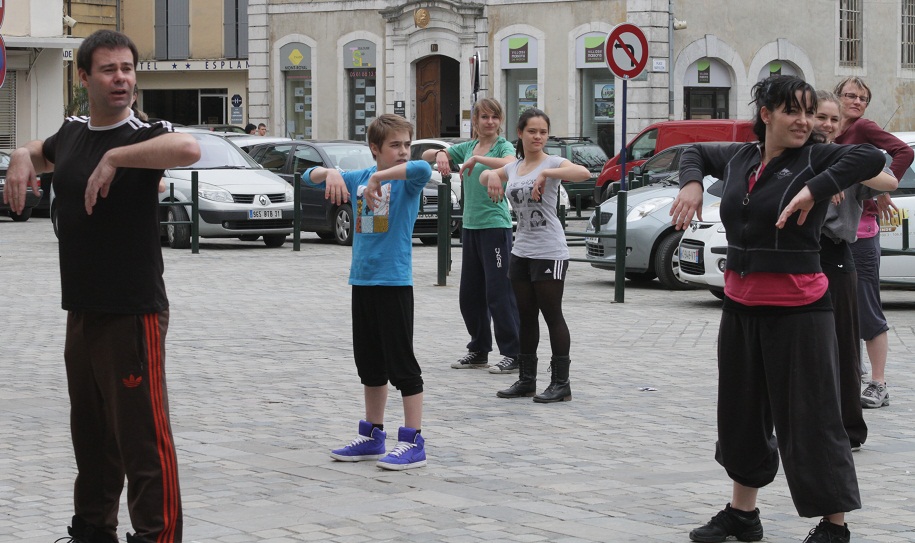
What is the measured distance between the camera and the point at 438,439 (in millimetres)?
7875

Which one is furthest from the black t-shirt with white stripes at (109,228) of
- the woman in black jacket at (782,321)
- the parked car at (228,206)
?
the parked car at (228,206)

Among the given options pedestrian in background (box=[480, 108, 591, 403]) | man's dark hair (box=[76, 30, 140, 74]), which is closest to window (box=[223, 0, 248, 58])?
pedestrian in background (box=[480, 108, 591, 403])

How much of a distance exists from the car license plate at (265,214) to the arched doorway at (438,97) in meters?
20.3

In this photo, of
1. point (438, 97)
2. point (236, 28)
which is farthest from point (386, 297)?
point (236, 28)

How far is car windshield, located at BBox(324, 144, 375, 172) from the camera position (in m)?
23.5

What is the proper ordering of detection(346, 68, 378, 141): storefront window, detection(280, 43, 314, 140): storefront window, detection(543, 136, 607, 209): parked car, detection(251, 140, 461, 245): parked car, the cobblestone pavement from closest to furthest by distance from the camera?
1. the cobblestone pavement
2. detection(251, 140, 461, 245): parked car
3. detection(543, 136, 607, 209): parked car
4. detection(346, 68, 378, 141): storefront window
5. detection(280, 43, 314, 140): storefront window

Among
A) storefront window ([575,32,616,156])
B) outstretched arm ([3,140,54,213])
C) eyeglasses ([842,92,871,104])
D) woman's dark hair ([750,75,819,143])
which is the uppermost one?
storefront window ([575,32,616,156])

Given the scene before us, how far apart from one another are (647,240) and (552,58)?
2379 cm

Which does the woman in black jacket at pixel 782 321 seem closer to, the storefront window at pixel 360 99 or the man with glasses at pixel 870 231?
the man with glasses at pixel 870 231

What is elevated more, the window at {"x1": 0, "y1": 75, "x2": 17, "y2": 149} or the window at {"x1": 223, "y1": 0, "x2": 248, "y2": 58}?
the window at {"x1": 223, "y1": 0, "x2": 248, "y2": 58}

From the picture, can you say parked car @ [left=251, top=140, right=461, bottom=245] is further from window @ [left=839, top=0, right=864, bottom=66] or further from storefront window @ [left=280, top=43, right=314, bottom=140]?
window @ [left=839, top=0, right=864, bottom=66]

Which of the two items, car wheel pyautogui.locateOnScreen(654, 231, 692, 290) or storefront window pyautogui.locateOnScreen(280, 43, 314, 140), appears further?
storefront window pyautogui.locateOnScreen(280, 43, 314, 140)

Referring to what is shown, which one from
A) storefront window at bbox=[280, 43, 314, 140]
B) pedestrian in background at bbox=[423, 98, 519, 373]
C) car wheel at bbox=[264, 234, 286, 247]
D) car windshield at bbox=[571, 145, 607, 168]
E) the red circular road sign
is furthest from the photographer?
storefront window at bbox=[280, 43, 314, 140]

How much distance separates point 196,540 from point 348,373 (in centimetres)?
446
